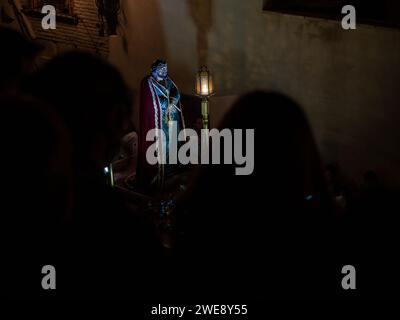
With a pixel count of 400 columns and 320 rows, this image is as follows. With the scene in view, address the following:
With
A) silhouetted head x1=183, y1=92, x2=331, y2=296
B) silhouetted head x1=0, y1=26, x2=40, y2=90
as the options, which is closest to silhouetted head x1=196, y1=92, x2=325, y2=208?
silhouetted head x1=183, y1=92, x2=331, y2=296

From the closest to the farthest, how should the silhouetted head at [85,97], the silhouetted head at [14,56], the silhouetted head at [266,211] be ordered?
the silhouetted head at [266,211], the silhouetted head at [85,97], the silhouetted head at [14,56]

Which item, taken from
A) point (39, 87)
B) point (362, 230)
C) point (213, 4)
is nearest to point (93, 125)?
point (39, 87)

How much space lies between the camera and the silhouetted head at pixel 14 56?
3.46m

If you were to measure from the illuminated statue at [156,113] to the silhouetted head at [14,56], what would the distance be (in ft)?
10.6

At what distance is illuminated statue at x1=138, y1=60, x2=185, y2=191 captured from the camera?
7.07 metres

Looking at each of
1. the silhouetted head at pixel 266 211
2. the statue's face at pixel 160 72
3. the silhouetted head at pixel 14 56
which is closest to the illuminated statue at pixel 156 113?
the statue's face at pixel 160 72

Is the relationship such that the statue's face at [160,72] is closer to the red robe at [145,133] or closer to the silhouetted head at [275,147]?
the red robe at [145,133]

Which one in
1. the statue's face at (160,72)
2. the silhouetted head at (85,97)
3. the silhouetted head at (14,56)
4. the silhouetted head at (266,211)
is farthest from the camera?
the statue's face at (160,72)

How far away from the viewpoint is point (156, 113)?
716 centimetres

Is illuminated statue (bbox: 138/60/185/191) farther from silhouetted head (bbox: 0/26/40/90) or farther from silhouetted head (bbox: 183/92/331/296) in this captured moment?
silhouetted head (bbox: 183/92/331/296)

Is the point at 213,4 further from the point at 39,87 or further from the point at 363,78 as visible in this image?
the point at 39,87

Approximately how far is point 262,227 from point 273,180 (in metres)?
0.22

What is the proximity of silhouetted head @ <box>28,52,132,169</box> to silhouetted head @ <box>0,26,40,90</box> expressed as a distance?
299 millimetres

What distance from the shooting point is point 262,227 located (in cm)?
232
